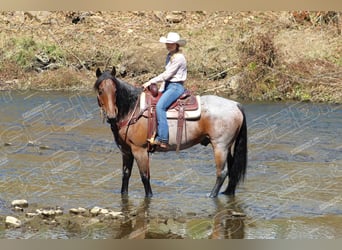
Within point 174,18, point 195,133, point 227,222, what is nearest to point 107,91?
point 195,133

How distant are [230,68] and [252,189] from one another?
8.05m

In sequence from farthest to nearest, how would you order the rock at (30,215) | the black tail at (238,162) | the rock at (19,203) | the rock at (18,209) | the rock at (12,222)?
the black tail at (238,162)
the rock at (19,203)
the rock at (18,209)
the rock at (30,215)
the rock at (12,222)

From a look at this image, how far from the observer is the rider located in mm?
8867

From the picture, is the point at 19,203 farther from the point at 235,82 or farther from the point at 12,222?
the point at 235,82

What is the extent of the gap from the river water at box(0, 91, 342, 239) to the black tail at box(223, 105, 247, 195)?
0.18m

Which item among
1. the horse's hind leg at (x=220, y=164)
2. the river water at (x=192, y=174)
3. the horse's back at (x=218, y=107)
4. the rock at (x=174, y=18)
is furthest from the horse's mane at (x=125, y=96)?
the rock at (x=174, y=18)

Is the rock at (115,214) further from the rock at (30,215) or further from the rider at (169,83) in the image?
the rider at (169,83)

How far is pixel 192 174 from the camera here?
33.8 ft

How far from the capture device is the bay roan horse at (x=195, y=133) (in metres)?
→ 8.98

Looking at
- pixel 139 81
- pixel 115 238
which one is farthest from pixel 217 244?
pixel 139 81

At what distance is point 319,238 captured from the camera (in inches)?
294

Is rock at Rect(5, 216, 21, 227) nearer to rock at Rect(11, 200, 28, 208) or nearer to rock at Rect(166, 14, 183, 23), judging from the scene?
rock at Rect(11, 200, 28, 208)

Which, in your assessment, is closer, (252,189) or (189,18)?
(252,189)

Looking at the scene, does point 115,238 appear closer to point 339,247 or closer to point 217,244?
point 217,244
